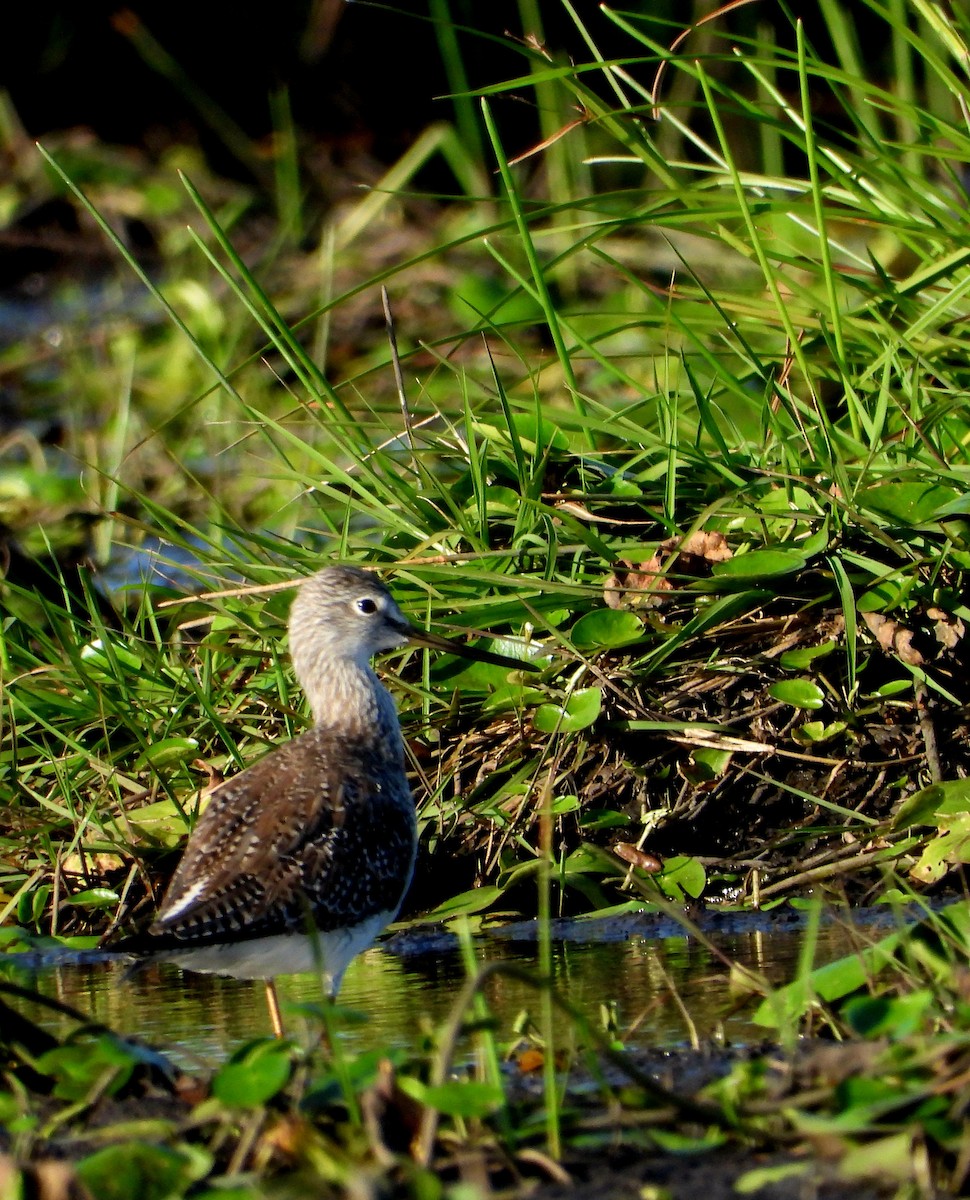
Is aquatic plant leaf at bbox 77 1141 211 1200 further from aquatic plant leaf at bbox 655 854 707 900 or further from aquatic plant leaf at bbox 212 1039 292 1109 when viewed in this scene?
aquatic plant leaf at bbox 655 854 707 900

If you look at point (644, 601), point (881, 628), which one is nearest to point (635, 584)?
point (644, 601)

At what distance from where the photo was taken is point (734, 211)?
5.56 metres

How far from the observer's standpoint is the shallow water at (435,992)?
13.4 feet

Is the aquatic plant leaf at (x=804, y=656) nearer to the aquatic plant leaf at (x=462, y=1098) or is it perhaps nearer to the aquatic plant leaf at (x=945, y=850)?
the aquatic plant leaf at (x=945, y=850)

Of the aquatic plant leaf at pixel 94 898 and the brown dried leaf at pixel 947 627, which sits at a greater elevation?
the brown dried leaf at pixel 947 627

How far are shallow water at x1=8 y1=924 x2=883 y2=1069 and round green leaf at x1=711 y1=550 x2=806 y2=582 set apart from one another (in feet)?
3.72

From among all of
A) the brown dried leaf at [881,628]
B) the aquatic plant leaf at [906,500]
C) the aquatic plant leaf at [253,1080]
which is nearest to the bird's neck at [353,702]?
the brown dried leaf at [881,628]

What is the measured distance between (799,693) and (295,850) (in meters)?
1.67

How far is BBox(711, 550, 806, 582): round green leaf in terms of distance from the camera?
528cm

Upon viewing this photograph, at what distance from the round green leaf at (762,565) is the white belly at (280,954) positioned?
61.3 inches

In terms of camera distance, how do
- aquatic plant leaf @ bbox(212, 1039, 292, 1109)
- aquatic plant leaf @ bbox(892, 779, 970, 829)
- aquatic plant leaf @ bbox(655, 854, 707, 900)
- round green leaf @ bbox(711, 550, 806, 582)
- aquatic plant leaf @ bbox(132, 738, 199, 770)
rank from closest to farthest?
aquatic plant leaf @ bbox(212, 1039, 292, 1109)
aquatic plant leaf @ bbox(892, 779, 970, 829)
aquatic plant leaf @ bbox(655, 854, 707, 900)
round green leaf @ bbox(711, 550, 806, 582)
aquatic plant leaf @ bbox(132, 738, 199, 770)

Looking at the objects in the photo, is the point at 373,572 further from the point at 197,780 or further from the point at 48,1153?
the point at 48,1153

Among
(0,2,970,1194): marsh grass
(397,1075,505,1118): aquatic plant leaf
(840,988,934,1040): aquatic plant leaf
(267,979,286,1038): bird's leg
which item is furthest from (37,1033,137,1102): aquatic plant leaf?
(0,2,970,1194): marsh grass

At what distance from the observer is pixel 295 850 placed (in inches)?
188
